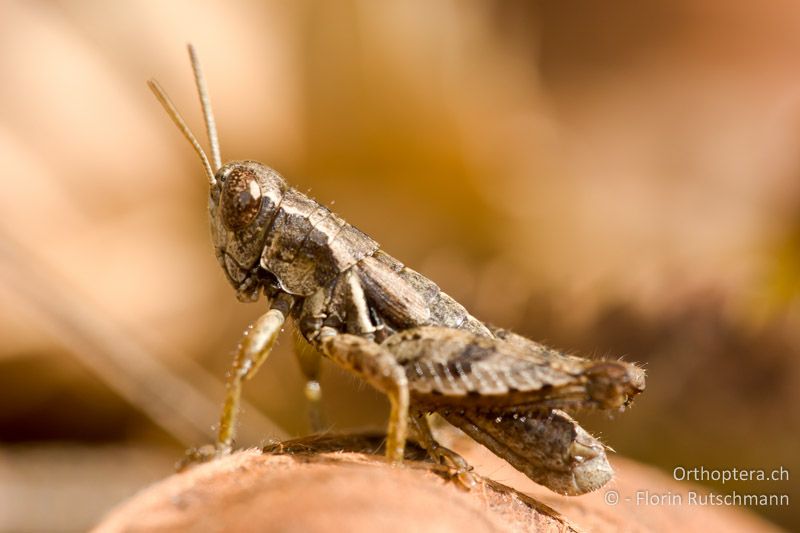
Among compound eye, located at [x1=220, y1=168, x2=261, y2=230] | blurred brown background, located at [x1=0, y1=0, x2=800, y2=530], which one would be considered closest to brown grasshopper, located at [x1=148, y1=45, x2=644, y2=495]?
compound eye, located at [x1=220, y1=168, x2=261, y2=230]

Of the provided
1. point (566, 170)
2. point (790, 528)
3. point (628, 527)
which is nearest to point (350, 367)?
point (628, 527)

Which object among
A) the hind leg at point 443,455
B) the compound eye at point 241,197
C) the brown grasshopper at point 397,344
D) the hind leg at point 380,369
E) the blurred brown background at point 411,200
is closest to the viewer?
the hind leg at point 443,455

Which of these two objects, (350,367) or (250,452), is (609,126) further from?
(250,452)

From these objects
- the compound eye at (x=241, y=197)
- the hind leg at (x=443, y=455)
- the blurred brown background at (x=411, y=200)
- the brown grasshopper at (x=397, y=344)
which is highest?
the blurred brown background at (x=411, y=200)

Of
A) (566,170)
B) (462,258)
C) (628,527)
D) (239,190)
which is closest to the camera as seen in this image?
(628,527)

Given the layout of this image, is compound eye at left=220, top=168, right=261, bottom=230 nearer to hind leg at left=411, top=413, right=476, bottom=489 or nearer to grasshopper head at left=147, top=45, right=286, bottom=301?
grasshopper head at left=147, top=45, right=286, bottom=301

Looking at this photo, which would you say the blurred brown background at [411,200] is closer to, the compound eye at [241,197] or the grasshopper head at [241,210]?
the grasshopper head at [241,210]

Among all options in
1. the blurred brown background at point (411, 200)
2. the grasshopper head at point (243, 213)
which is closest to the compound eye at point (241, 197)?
the grasshopper head at point (243, 213)
